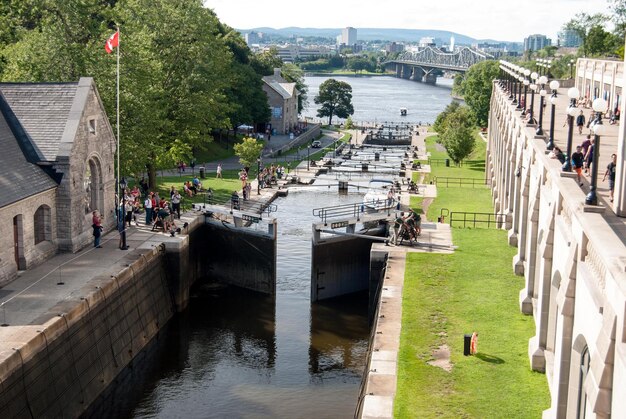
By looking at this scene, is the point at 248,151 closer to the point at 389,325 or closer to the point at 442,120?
the point at 389,325

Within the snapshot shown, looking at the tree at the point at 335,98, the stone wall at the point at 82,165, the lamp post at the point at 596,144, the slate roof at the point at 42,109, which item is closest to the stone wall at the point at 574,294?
the lamp post at the point at 596,144

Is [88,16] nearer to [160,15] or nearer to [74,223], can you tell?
[160,15]

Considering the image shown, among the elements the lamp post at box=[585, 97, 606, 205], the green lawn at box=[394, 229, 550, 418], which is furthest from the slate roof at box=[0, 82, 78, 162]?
the lamp post at box=[585, 97, 606, 205]

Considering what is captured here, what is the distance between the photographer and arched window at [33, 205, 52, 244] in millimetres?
35688

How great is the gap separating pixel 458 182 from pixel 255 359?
41.9m

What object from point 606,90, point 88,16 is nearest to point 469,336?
point 88,16

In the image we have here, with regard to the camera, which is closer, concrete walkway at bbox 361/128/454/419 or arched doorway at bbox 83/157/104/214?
concrete walkway at bbox 361/128/454/419

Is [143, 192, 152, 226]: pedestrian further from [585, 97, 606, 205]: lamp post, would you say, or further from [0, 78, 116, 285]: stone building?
[585, 97, 606, 205]: lamp post

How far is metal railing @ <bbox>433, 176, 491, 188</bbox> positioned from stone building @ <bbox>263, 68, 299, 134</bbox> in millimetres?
45432

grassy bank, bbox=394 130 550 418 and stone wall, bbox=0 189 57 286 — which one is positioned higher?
stone wall, bbox=0 189 57 286

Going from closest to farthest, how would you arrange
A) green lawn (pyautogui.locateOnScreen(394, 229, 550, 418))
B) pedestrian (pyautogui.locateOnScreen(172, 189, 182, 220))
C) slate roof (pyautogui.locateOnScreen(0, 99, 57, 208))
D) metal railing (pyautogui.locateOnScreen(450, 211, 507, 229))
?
green lawn (pyautogui.locateOnScreen(394, 229, 550, 418))
slate roof (pyautogui.locateOnScreen(0, 99, 57, 208))
pedestrian (pyautogui.locateOnScreen(172, 189, 182, 220))
metal railing (pyautogui.locateOnScreen(450, 211, 507, 229))

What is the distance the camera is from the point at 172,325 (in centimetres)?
3919

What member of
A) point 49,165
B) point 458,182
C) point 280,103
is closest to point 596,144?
point 49,165

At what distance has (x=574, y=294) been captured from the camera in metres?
20.0
